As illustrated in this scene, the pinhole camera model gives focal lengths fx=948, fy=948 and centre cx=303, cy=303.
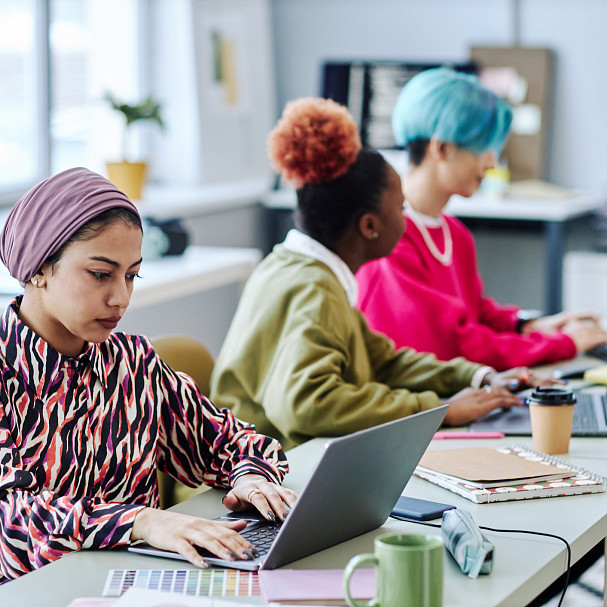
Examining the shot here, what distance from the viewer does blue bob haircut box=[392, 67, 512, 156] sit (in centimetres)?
223

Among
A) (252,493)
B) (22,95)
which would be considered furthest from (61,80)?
(252,493)

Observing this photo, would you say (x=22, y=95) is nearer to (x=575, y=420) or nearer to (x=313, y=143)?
(x=313, y=143)

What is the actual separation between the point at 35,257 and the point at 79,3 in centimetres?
290

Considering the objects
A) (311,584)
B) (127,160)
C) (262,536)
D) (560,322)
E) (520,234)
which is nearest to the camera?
(311,584)

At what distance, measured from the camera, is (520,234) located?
Answer: 420cm

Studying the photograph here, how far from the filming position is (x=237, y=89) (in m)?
4.32

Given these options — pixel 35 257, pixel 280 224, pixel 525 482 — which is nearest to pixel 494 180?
pixel 280 224

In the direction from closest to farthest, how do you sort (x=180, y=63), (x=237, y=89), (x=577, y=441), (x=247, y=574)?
(x=247, y=574) < (x=577, y=441) < (x=180, y=63) < (x=237, y=89)

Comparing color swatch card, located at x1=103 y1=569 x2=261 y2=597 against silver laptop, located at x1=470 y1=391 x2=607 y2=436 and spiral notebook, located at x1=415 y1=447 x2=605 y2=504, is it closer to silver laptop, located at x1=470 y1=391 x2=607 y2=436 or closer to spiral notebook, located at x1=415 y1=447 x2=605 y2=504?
spiral notebook, located at x1=415 y1=447 x2=605 y2=504

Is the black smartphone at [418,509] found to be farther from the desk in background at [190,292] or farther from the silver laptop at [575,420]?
the desk in background at [190,292]

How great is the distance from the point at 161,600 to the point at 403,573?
9.9 inches

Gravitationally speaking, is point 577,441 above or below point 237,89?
below

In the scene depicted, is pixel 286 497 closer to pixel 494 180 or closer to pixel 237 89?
pixel 494 180

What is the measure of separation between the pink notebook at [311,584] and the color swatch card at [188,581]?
0.02m
